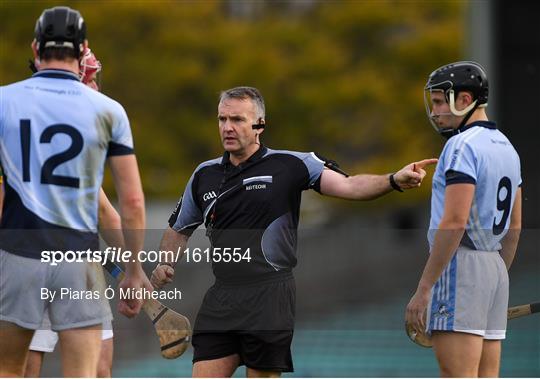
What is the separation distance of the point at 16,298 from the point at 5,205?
17.1 inches

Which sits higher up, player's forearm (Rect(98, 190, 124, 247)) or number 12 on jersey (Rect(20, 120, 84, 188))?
number 12 on jersey (Rect(20, 120, 84, 188))

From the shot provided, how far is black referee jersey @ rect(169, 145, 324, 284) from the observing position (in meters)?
6.82

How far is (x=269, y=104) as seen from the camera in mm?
23422

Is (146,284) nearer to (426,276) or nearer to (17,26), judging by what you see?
(426,276)

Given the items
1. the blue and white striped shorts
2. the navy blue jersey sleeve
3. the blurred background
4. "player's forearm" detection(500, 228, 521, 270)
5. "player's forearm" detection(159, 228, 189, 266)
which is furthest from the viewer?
the blurred background

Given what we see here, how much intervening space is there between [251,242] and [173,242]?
492mm

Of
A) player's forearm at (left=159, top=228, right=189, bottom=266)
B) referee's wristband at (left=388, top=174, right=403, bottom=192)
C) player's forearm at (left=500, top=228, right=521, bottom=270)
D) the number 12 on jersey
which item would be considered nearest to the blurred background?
player's forearm at (left=159, top=228, right=189, bottom=266)

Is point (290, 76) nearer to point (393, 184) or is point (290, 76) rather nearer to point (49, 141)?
point (393, 184)

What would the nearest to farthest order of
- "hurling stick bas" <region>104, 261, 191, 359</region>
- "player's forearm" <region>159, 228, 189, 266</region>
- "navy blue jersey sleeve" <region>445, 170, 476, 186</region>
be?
"navy blue jersey sleeve" <region>445, 170, 476, 186</region> → "hurling stick bas" <region>104, 261, 191, 359</region> → "player's forearm" <region>159, 228, 189, 266</region>

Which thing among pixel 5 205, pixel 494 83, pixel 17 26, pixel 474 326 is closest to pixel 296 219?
pixel 474 326

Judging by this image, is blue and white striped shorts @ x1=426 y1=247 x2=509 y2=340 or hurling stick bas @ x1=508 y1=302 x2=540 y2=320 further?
hurling stick bas @ x1=508 y1=302 x2=540 y2=320

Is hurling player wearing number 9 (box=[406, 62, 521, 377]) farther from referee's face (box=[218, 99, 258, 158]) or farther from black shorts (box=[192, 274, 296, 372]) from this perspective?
referee's face (box=[218, 99, 258, 158])

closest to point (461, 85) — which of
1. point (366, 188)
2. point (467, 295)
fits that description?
point (366, 188)

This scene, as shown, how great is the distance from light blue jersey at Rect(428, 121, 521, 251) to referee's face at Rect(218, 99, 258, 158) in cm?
105
